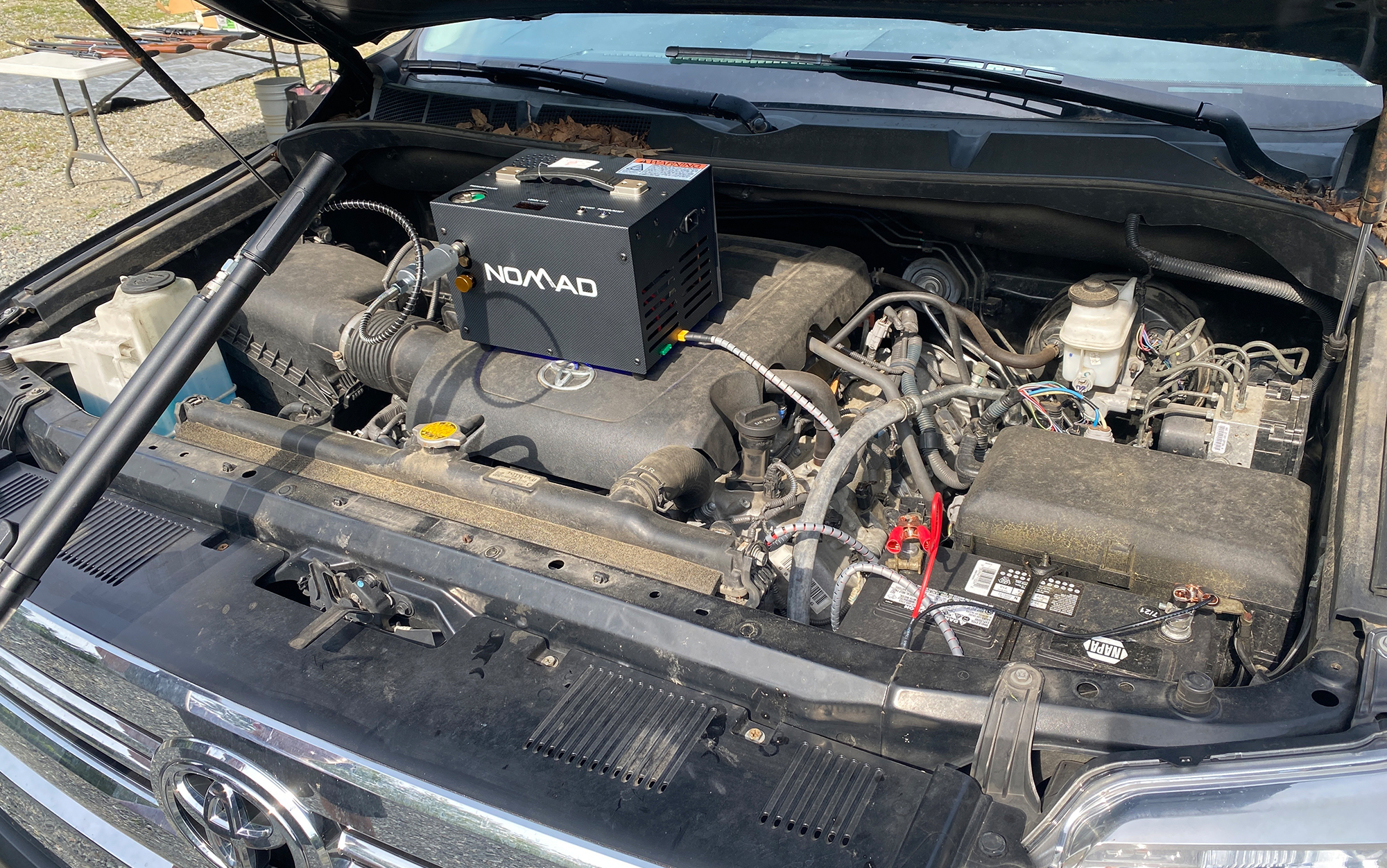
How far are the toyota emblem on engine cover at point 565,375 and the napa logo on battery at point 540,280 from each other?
0.16m

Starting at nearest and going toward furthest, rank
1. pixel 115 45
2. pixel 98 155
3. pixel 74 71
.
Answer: pixel 74 71
pixel 98 155
pixel 115 45

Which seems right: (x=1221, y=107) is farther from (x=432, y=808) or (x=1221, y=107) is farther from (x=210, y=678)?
(x=210, y=678)

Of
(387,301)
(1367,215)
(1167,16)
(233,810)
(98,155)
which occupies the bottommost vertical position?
(98,155)

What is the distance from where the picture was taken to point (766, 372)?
1755 millimetres

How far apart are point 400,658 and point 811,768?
0.59 metres

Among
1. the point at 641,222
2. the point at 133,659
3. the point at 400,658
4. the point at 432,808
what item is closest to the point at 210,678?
the point at 133,659

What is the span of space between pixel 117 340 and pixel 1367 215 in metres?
2.32

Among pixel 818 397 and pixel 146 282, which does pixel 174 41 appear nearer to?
pixel 146 282

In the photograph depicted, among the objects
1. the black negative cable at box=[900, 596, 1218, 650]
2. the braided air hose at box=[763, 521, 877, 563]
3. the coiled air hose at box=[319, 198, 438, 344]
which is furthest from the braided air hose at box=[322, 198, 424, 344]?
the black negative cable at box=[900, 596, 1218, 650]

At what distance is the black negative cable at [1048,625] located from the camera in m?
1.26

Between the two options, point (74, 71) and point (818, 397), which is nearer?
point (818, 397)

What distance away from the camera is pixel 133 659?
1.35m

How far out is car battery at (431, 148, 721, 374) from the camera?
1667 mm

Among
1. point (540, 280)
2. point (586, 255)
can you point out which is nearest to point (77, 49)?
point (540, 280)
